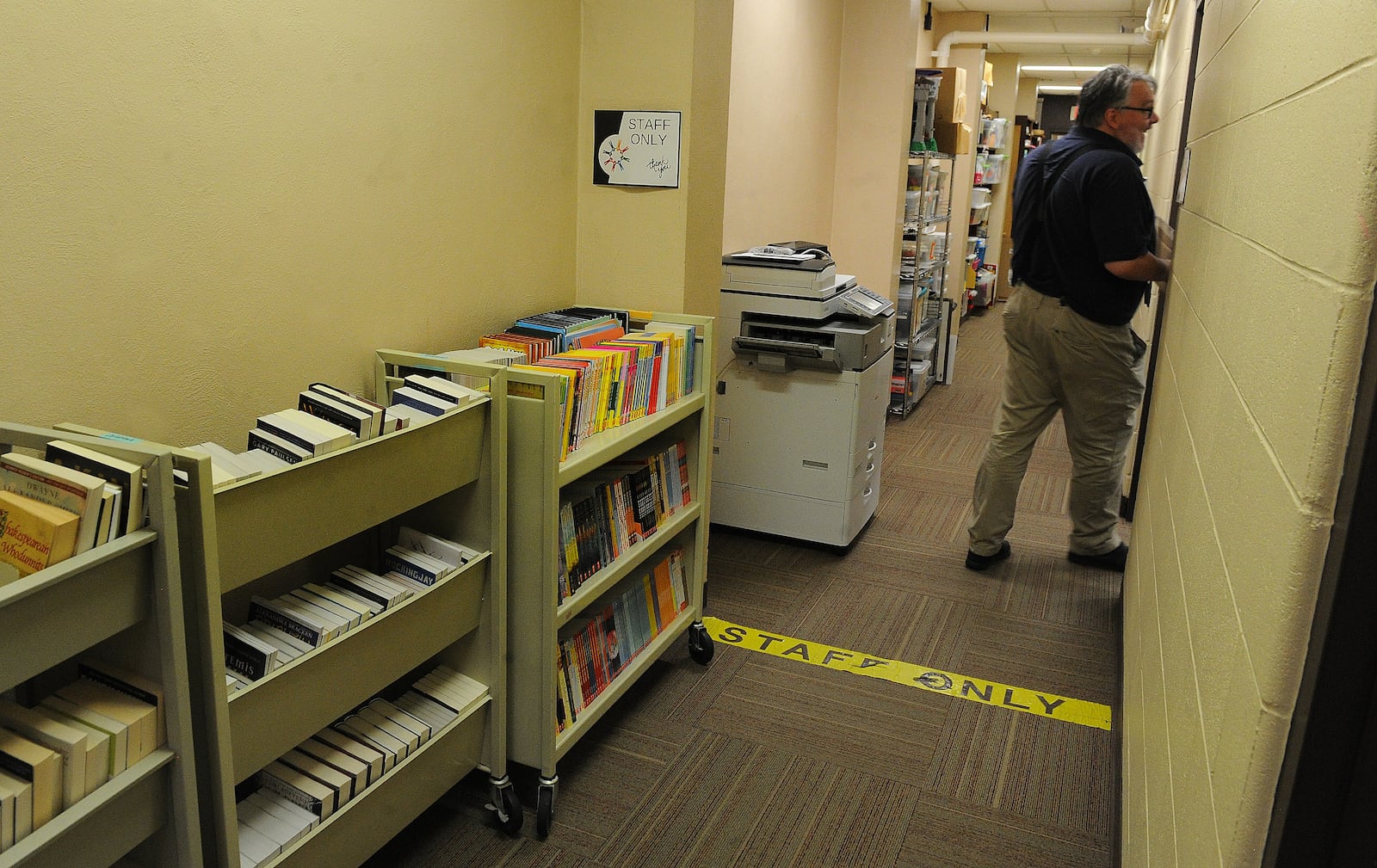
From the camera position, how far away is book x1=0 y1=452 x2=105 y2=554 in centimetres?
119

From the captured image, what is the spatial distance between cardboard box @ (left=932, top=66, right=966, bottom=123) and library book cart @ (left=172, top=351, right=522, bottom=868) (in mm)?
4929

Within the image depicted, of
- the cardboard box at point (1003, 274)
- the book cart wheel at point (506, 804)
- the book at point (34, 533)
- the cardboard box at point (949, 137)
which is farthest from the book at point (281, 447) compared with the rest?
the cardboard box at point (1003, 274)

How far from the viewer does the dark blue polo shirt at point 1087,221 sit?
3.04 m

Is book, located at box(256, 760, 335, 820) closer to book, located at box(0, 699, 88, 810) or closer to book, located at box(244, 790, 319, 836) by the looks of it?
book, located at box(244, 790, 319, 836)

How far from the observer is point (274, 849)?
156 cm

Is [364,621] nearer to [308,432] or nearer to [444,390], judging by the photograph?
[308,432]

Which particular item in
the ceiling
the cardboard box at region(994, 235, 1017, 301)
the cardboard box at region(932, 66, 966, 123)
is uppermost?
the ceiling

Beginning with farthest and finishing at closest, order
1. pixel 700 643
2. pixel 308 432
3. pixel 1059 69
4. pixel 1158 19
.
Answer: pixel 1059 69 < pixel 1158 19 < pixel 700 643 < pixel 308 432

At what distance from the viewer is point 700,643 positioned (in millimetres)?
2830

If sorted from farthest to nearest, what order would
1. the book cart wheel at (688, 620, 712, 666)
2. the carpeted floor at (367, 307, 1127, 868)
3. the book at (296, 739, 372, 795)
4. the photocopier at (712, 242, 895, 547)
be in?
the photocopier at (712, 242, 895, 547) → the book cart wheel at (688, 620, 712, 666) → the carpeted floor at (367, 307, 1127, 868) → the book at (296, 739, 372, 795)

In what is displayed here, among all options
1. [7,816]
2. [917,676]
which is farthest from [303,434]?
[917,676]

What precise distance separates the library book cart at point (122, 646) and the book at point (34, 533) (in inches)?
1.0

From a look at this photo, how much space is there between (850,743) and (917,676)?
446 millimetres

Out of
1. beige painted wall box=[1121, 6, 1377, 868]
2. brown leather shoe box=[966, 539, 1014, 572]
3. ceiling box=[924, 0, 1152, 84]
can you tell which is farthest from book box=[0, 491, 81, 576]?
ceiling box=[924, 0, 1152, 84]
